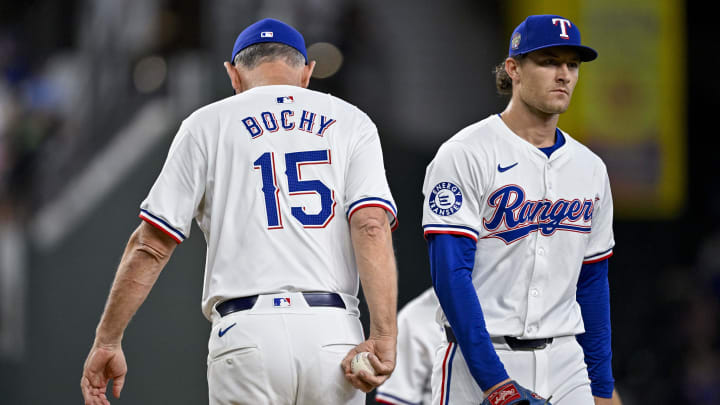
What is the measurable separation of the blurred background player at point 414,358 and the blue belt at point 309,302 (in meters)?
1.55

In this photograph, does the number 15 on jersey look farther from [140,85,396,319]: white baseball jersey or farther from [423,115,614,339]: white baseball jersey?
[423,115,614,339]: white baseball jersey

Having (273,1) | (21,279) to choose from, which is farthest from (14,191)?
(273,1)

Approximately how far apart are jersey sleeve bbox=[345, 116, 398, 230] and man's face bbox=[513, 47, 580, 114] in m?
0.58

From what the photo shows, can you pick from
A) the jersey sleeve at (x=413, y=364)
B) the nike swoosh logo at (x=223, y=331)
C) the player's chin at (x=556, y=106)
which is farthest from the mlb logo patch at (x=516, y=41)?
the jersey sleeve at (x=413, y=364)

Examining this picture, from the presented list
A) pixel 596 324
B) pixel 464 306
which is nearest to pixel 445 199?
pixel 464 306

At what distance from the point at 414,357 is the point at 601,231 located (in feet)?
4.51

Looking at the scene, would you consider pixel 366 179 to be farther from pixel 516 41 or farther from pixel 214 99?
pixel 214 99

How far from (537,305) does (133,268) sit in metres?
1.28

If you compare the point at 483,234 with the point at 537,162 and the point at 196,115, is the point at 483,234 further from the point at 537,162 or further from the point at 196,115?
the point at 196,115

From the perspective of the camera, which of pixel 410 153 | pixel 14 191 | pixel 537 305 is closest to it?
pixel 537 305

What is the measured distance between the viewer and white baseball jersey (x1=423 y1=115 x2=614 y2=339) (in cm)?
305

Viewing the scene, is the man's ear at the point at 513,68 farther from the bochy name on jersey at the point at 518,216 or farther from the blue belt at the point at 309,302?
the blue belt at the point at 309,302

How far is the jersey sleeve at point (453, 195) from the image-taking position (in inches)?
118

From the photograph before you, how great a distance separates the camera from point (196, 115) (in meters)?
2.97
